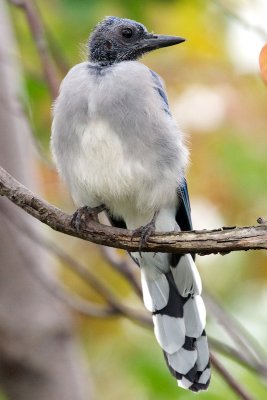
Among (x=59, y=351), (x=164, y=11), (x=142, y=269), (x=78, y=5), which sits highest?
(x=164, y=11)

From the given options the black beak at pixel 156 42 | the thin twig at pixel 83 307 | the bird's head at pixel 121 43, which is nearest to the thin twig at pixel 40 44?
the bird's head at pixel 121 43

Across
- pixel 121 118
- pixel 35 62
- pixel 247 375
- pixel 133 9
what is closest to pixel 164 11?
pixel 133 9

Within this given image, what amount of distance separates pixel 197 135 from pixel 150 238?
11.2 feet

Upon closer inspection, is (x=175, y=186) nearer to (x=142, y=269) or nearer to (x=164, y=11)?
(x=142, y=269)

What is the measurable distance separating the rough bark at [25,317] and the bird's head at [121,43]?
0.70 m

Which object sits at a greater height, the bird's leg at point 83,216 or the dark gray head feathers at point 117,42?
the dark gray head feathers at point 117,42

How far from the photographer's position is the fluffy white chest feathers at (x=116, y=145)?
6.04 m

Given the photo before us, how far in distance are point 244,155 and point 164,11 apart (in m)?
1.47

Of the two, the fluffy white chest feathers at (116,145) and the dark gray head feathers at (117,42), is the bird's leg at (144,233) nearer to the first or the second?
the fluffy white chest feathers at (116,145)

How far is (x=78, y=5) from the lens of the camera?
7.47m

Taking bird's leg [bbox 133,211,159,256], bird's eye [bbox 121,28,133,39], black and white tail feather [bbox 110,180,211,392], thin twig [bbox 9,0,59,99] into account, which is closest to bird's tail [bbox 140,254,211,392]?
black and white tail feather [bbox 110,180,211,392]

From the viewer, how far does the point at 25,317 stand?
23.5ft

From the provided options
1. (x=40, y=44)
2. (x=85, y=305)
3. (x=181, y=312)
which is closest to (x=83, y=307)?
(x=85, y=305)

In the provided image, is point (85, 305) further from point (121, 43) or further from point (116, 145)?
point (121, 43)
